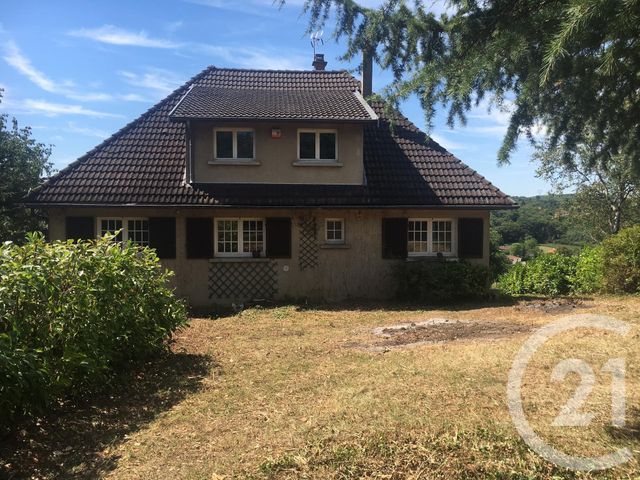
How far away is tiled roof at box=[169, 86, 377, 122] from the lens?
14.1m

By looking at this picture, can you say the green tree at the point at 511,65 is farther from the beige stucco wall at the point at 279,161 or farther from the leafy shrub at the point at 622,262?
the leafy shrub at the point at 622,262

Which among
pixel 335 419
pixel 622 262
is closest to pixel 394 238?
pixel 622 262

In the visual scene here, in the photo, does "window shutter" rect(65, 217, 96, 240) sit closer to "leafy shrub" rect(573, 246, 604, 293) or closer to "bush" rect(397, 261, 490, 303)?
"bush" rect(397, 261, 490, 303)

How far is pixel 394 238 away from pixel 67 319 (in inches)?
411

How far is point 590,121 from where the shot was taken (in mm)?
4672

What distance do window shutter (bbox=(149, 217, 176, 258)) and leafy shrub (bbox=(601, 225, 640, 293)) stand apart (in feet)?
43.6

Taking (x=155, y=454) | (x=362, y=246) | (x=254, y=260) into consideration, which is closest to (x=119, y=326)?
(x=155, y=454)

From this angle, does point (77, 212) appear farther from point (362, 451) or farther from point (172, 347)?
point (362, 451)

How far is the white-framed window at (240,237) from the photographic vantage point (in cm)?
1458

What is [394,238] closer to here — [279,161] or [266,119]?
[279,161]

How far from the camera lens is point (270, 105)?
50.1ft

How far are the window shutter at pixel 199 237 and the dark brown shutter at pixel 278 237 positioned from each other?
171 centimetres

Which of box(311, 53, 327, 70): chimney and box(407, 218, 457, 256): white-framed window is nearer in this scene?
box(407, 218, 457, 256): white-framed window

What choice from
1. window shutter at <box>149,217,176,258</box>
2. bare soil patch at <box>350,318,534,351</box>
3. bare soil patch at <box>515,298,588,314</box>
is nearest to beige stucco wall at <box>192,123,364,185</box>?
window shutter at <box>149,217,176,258</box>
